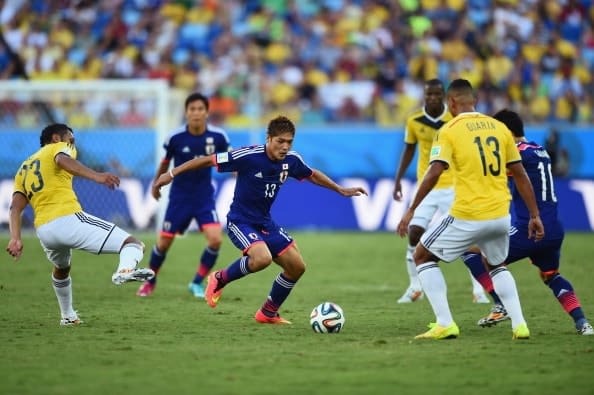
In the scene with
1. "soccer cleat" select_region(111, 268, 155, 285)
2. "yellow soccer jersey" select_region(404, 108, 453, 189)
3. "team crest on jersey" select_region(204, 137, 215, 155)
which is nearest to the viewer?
"soccer cleat" select_region(111, 268, 155, 285)

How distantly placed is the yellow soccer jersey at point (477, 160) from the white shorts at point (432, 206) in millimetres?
3885

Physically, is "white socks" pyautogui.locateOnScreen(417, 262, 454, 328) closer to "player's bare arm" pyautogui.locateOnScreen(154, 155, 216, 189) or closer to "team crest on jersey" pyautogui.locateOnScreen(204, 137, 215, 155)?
"player's bare arm" pyautogui.locateOnScreen(154, 155, 216, 189)

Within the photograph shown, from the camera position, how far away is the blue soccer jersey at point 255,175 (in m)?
11.2

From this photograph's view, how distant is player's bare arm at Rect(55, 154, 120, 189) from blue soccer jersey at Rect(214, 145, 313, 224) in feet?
4.36

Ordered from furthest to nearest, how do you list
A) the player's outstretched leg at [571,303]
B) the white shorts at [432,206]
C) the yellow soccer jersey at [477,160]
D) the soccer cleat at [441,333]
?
the white shorts at [432,206] < the player's outstretched leg at [571,303] < the soccer cleat at [441,333] < the yellow soccer jersey at [477,160]

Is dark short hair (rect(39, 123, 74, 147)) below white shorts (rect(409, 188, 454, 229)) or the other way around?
the other way around

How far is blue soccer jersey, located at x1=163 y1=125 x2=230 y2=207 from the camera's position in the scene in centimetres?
1483

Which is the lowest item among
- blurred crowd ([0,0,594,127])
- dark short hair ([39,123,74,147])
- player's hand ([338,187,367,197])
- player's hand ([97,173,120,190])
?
player's hand ([97,173,120,190])

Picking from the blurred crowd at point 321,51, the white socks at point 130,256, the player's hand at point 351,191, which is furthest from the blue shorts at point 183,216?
the blurred crowd at point 321,51

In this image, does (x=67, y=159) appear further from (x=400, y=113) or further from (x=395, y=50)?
(x=395, y=50)

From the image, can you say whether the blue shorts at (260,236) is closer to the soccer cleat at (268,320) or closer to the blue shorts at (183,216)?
the soccer cleat at (268,320)

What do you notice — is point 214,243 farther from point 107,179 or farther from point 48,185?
point 107,179

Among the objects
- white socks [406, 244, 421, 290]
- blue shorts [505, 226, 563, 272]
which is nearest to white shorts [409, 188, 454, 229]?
white socks [406, 244, 421, 290]

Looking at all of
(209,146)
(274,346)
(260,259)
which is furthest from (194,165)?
(209,146)
